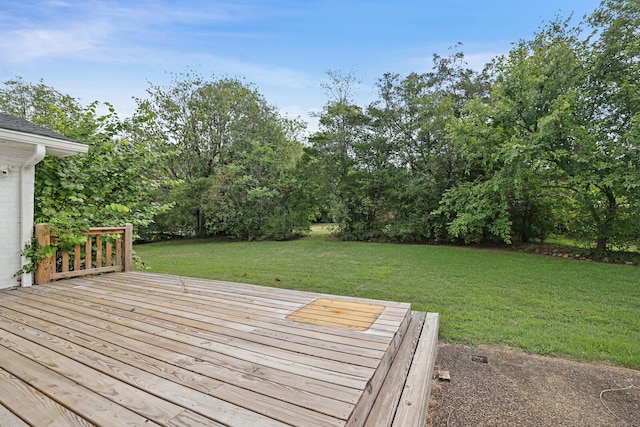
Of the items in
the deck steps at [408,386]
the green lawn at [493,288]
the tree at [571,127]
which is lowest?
the green lawn at [493,288]

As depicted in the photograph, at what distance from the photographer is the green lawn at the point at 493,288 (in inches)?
112

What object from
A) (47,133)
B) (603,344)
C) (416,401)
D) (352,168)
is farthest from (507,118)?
(47,133)

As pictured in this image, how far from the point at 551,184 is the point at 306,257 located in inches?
277

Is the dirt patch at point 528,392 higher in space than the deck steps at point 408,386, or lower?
lower

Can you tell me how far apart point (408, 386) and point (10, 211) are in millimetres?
4180

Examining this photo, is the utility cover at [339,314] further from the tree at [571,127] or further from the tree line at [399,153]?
the tree at [571,127]

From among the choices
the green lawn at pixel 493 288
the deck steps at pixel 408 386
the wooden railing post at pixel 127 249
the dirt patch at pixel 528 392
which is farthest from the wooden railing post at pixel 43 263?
the dirt patch at pixel 528 392

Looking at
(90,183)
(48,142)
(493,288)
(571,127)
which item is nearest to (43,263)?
(90,183)

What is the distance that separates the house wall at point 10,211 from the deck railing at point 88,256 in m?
0.19

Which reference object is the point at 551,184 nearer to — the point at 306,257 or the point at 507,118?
the point at 507,118

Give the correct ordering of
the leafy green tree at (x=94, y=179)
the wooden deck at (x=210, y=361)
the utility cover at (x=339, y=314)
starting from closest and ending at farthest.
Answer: the wooden deck at (x=210, y=361) → the utility cover at (x=339, y=314) → the leafy green tree at (x=94, y=179)

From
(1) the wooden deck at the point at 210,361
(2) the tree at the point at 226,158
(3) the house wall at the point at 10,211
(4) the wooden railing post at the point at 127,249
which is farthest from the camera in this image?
(2) the tree at the point at 226,158

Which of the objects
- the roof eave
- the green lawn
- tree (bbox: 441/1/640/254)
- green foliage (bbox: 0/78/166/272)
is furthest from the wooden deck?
tree (bbox: 441/1/640/254)

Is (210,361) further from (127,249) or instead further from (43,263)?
(127,249)
